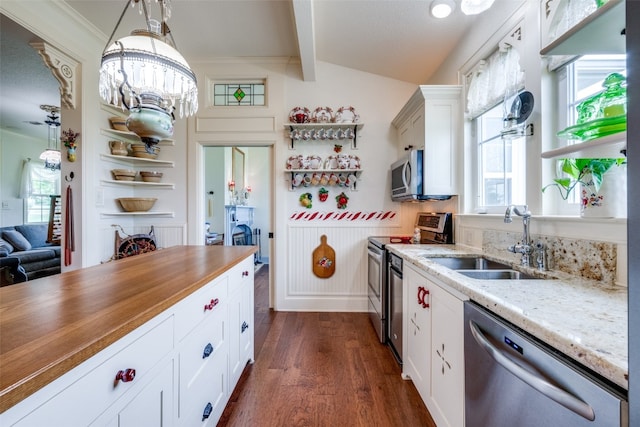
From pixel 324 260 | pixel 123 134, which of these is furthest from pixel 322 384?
pixel 123 134

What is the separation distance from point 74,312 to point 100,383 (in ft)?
0.81

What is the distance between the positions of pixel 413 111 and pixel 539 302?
217 centimetres

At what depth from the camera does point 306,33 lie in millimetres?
2361

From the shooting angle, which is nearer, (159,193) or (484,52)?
(484,52)

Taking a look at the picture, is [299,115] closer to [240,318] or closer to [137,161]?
[137,161]

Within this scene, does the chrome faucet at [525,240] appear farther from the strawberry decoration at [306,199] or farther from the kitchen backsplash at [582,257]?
the strawberry decoration at [306,199]

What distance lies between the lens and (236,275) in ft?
5.92

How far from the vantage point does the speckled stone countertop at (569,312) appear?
1.93 feet

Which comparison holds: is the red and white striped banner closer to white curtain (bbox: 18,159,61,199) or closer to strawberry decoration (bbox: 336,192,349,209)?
strawberry decoration (bbox: 336,192,349,209)

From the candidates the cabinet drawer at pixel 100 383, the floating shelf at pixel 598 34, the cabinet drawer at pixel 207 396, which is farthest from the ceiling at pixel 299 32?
the cabinet drawer at pixel 207 396

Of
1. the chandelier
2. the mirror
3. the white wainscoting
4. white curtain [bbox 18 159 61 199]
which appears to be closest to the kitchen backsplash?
the white wainscoting

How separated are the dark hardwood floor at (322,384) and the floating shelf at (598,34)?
74.8 inches

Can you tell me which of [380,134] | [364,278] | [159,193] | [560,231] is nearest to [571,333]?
[560,231]

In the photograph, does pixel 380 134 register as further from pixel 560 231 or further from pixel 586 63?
pixel 560 231
